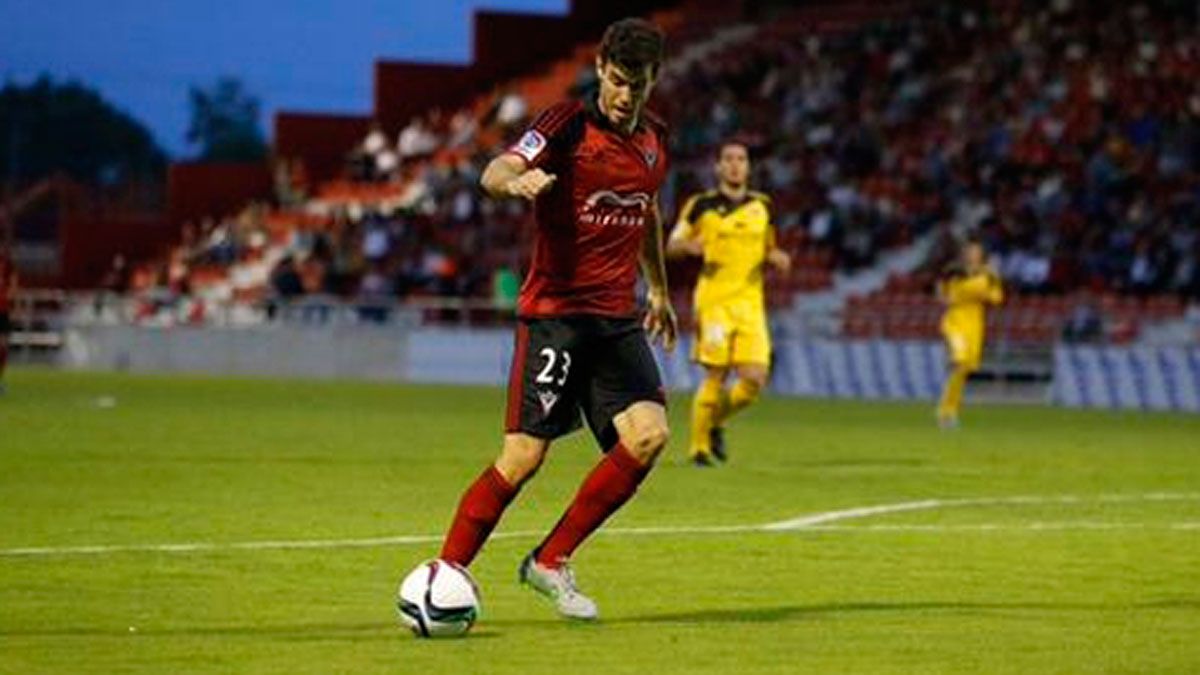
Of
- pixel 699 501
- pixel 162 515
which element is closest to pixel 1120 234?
pixel 699 501

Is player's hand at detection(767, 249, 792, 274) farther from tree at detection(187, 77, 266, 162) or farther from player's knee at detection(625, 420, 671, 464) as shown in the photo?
tree at detection(187, 77, 266, 162)

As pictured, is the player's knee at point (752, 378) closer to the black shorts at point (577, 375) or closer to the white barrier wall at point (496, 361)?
the black shorts at point (577, 375)

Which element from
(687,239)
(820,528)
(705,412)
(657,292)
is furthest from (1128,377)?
(657,292)

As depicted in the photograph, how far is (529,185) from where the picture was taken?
1098 cm

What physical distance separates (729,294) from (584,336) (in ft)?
37.6

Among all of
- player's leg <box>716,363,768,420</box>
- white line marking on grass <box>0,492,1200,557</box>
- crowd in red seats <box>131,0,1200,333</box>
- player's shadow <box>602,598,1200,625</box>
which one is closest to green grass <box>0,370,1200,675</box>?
player's shadow <box>602,598,1200,625</box>

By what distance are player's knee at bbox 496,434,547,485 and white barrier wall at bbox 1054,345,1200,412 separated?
94.8 ft

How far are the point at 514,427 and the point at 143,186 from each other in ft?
199

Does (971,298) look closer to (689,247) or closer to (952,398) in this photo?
(952,398)

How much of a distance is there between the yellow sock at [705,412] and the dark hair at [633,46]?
11.8 meters

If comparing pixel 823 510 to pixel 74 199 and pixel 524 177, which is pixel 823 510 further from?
pixel 74 199

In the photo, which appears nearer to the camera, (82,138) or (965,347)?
(965,347)

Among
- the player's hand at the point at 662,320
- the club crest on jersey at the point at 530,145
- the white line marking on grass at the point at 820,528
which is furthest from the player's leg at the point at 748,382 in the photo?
the club crest on jersey at the point at 530,145

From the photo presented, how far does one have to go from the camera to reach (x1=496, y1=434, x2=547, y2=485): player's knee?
11727mm
